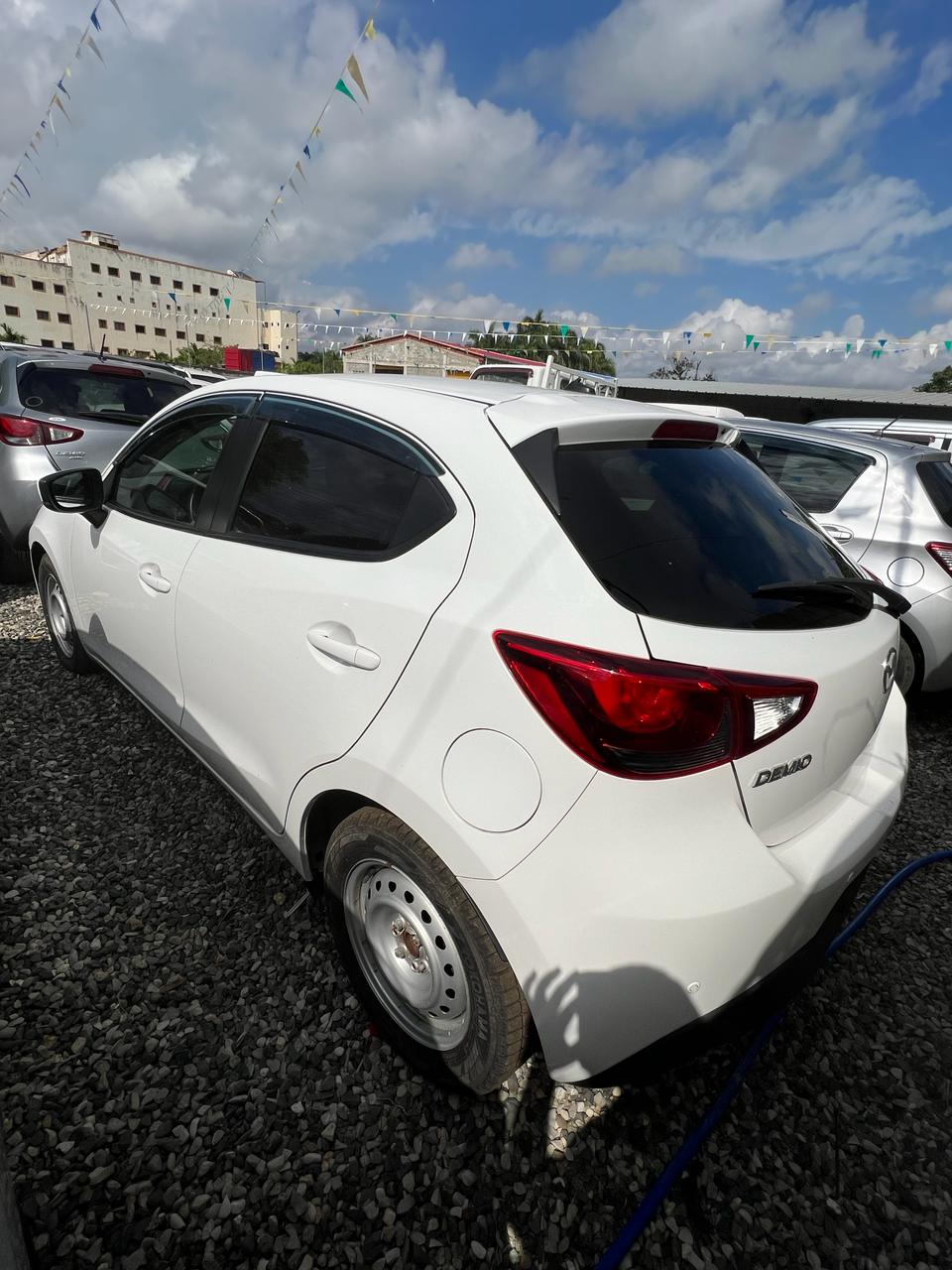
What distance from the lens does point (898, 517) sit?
13.0 ft

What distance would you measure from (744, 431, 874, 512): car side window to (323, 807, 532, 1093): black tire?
11.8 ft

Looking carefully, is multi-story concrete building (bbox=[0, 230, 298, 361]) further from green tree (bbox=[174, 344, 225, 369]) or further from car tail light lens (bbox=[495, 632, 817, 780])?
car tail light lens (bbox=[495, 632, 817, 780])

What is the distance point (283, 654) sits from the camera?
5.98 feet

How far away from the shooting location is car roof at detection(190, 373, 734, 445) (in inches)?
63.9

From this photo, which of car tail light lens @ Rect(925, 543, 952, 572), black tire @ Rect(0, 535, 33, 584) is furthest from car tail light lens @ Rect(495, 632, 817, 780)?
black tire @ Rect(0, 535, 33, 584)

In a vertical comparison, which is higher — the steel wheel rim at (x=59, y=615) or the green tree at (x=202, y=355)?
the green tree at (x=202, y=355)

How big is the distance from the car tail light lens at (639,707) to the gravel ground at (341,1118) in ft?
3.73

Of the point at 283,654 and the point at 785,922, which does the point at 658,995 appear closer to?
the point at 785,922

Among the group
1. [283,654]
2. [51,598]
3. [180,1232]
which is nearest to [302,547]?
[283,654]

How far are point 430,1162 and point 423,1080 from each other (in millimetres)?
216

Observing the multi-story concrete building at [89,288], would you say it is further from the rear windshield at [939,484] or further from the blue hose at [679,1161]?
the blue hose at [679,1161]

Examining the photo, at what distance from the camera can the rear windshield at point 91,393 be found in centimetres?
496

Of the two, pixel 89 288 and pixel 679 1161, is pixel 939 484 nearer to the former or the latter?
pixel 679 1161

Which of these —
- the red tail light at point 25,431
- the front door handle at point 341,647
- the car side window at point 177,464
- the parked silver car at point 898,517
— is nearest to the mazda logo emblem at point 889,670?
the front door handle at point 341,647
